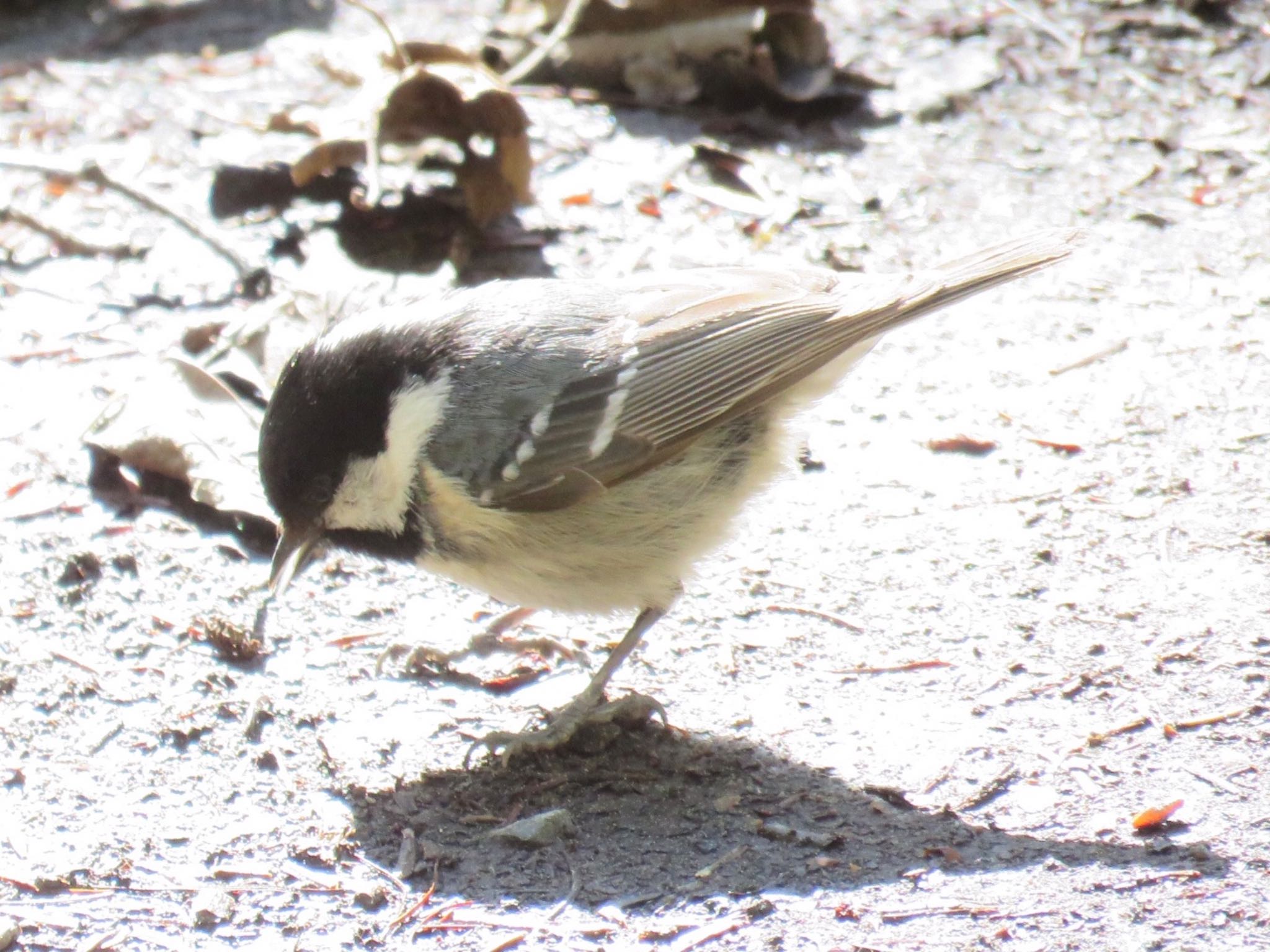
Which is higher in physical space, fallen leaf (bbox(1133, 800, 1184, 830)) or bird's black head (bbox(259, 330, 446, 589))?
bird's black head (bbox(259, 330, 446, 589))

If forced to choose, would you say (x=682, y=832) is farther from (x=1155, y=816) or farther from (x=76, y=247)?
(x=76, y=247)

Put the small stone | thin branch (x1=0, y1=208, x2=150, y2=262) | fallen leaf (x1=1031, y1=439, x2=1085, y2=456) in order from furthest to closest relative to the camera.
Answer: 1. thin branch (x1=0, y1=208, x2=150, y2=262)
2. fallen leaf (x1=1031, y1=439, x2=1085, y2=456)
3. the small stone

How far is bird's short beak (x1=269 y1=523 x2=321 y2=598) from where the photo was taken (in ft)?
11.3

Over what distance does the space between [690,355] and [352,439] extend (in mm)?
849

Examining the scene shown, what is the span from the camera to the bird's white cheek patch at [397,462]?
3.37m

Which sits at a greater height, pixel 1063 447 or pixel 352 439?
pixel 352 439

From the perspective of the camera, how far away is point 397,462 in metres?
3.38

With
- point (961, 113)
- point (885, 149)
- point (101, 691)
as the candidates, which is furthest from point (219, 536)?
point (961, 113)

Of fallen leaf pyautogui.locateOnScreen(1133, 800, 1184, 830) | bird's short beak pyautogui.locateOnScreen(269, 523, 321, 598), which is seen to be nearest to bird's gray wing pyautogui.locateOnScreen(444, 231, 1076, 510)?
bird's short beak pyautogui.locateOnScreen(269, 523, 321, 598)

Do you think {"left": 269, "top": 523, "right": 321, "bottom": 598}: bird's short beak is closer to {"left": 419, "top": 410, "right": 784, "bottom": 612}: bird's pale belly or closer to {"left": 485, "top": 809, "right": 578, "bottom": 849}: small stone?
{"left": 419, "top": 410, "right": 784, "bottom": 612}: bird's pale belly

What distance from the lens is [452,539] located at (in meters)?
3.37

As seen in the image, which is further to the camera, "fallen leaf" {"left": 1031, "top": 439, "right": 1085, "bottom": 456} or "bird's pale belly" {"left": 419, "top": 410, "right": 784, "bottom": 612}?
"fallen leaf" {"left": 1031, "top": 439, "right": 1085, "bottom": 456}

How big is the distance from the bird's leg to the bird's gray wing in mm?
444

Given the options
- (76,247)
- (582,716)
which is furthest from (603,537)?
(76,247)
